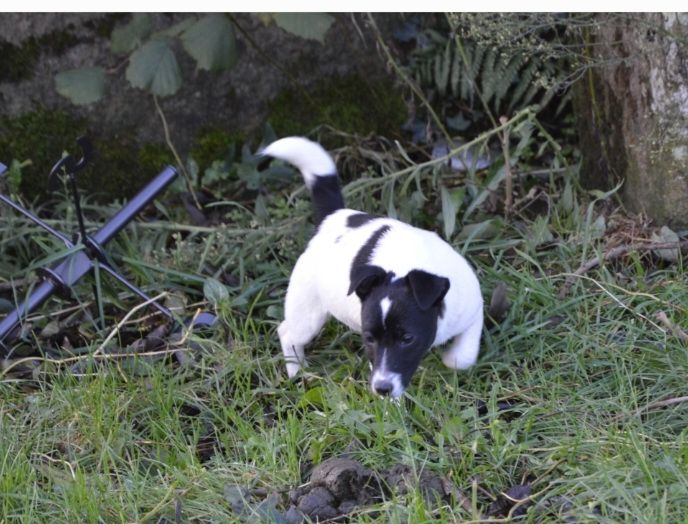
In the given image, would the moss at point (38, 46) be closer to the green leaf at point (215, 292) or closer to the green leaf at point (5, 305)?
the green leaf at point (5, 305)

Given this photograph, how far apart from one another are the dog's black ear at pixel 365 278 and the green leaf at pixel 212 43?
1.54 meters

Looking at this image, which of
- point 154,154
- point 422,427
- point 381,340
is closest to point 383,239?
point 381,340

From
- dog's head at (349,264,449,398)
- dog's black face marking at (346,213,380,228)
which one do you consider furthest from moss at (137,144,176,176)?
dog's head at (349,264,449,398)

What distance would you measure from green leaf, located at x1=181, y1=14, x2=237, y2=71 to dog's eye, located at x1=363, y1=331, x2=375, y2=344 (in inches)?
66.0

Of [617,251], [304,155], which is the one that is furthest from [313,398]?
[617,251]

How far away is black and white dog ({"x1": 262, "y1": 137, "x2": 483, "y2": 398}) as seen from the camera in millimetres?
3791

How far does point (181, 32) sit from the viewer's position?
5.30 m

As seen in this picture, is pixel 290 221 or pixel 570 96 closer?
pixel 290 221

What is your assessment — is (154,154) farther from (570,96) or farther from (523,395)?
(523,395)

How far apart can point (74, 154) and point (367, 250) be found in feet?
7.77

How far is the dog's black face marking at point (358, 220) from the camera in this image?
170 inches

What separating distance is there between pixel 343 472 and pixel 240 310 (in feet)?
4.81

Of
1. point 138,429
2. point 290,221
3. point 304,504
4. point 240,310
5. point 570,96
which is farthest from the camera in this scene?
point 570,96

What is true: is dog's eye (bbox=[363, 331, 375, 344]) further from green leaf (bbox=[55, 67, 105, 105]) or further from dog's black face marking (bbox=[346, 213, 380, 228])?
green leaf (bbox=[55, 67, 105, 105])
